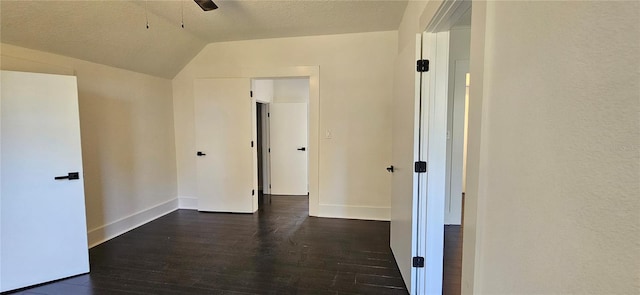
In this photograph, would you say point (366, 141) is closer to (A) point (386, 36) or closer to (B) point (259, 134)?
(A) point (386, 36)

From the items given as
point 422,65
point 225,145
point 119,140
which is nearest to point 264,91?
point 225,145

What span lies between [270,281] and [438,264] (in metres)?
1.32


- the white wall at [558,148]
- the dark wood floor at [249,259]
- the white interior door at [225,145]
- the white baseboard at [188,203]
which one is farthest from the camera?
the white baseboard at [188,203]

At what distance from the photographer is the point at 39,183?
2223 mm

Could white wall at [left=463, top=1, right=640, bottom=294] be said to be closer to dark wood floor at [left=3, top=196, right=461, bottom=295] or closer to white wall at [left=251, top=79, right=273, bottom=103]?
dark wood floor at [left=3, top=196, right=461, bottom=295]

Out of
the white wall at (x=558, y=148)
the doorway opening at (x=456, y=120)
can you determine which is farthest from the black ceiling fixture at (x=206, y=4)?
the doorway opening at (x=456, y=120)

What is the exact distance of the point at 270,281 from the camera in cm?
231

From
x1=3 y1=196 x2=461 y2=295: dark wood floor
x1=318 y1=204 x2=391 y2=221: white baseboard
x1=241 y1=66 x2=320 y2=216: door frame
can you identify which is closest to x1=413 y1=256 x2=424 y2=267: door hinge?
x1=3 y1=196 x2=461 y2=295: dark wood floor

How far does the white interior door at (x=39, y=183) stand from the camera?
211 centimetres

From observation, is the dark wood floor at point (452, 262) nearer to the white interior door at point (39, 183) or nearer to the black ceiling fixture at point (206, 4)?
the black ceiling fixture at point (206, 4)

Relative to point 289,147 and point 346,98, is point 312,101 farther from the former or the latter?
point 289,147

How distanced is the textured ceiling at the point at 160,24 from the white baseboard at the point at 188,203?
1.87 m

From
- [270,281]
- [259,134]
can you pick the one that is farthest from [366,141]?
[259,134]

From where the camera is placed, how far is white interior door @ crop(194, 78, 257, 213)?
155 inches
